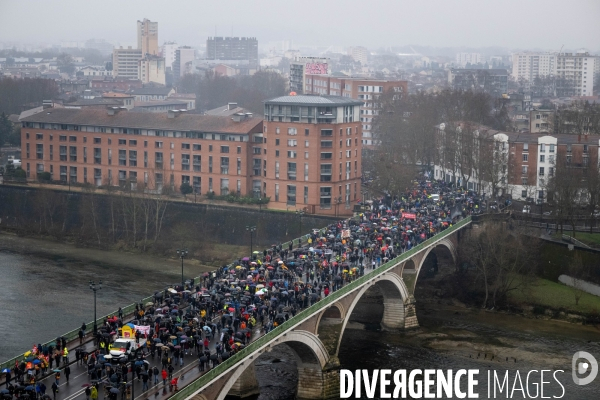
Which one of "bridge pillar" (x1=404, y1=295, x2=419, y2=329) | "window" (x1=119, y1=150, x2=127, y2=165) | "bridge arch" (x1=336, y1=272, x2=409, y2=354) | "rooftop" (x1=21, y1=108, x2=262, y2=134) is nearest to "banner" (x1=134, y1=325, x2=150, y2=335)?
"bridge arch" (x1=336, y1=272, x2=409, y2=354)

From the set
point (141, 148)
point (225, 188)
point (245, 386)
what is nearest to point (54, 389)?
point (245, 386)

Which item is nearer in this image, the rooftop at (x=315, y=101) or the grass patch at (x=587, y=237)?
the grass patch at (x=587, y=237)

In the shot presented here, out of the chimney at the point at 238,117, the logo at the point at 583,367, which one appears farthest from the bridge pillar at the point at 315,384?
the chimney at the point at 238,117

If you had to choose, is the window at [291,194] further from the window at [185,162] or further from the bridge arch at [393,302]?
the bridge arch at [393,302]

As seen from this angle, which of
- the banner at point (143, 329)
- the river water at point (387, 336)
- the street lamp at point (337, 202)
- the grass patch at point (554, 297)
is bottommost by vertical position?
the river water at point (387, 336)

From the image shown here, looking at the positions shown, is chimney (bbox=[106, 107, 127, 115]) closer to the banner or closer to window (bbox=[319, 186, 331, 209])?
→ window (bbox=[319, 186, 331, 209])

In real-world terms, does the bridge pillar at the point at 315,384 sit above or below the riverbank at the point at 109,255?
above

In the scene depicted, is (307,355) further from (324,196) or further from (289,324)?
(324,196)

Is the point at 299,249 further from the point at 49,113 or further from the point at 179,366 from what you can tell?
the point at 49,113
